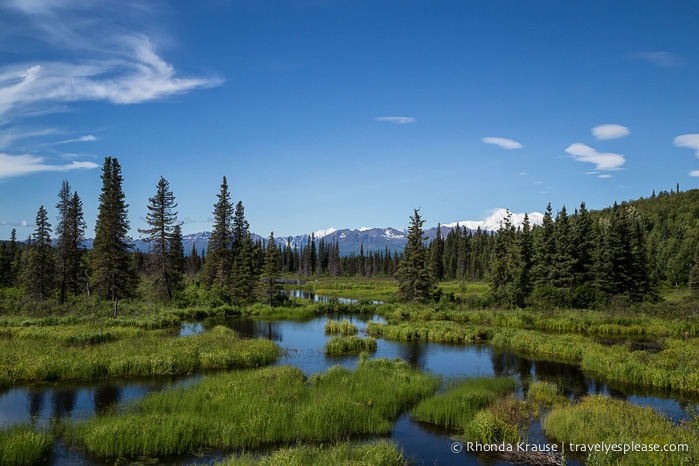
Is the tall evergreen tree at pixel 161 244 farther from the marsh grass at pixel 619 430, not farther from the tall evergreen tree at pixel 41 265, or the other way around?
the marsh grass at pixel 619 430

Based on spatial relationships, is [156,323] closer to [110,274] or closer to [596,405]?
[110,274]

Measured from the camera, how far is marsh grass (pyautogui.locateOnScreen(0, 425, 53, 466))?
12.9m

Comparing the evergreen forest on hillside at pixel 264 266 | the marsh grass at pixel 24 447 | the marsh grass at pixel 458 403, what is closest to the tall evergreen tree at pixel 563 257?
the evergreen forest on hillside at pixel 264 266

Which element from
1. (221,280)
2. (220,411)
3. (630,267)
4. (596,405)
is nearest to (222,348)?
(220,411)

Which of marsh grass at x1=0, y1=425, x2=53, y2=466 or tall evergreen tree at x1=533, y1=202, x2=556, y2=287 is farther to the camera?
tall evergreen tree at x1=533, y1=202, x2=556, y2=287

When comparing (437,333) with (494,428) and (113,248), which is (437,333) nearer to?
(494,428)

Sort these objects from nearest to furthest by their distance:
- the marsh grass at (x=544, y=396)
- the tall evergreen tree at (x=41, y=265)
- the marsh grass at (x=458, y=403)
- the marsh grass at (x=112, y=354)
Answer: the marsh grass at (x=458, y=403) → the marsh grass at (x=544, y=396) → the marsh grass at (x=112, y=354) → the tall evergreen tree at (x=41, y=265)

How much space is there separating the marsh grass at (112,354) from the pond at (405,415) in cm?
108

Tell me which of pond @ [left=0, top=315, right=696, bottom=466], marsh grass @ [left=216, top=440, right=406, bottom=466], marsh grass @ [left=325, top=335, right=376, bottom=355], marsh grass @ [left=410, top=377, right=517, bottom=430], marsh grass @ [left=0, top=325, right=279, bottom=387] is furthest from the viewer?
marsh grass @ [left=325, top=335, right=376, bottom=355]

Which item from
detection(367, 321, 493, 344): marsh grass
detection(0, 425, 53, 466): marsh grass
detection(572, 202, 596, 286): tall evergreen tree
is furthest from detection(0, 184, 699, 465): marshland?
detection(572, 202, 596, 286): tall evergreen tree

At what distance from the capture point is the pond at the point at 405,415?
51.0ft

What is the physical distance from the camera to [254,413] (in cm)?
1678

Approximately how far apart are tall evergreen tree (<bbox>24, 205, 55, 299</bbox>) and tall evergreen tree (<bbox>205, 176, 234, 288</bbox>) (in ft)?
69.9

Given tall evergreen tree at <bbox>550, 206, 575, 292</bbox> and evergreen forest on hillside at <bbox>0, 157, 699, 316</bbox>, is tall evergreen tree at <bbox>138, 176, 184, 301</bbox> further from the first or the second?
tall evergreen tree at <bbox>550, 206, 575, 292</bbox>
